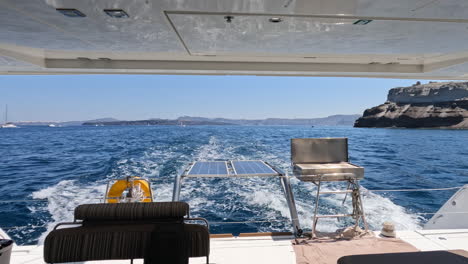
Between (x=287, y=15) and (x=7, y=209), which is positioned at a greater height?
(x=287, y=15)

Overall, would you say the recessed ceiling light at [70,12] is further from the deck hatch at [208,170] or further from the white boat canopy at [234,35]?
the deck hatch at [208,170]

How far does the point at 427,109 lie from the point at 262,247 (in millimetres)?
53447

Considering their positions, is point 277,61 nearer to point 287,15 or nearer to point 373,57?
point 373,57

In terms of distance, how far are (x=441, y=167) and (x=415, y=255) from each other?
13.9 meters

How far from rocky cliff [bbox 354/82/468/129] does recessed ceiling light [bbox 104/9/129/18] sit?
171 feet

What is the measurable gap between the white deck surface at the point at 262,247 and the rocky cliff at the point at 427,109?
4993 cm

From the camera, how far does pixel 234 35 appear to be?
2.58m

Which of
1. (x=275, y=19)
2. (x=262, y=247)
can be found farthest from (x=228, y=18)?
(x=262, y=247)

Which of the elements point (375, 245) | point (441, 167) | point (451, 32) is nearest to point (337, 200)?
point (375, 245)

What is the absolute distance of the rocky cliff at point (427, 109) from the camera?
42.7m

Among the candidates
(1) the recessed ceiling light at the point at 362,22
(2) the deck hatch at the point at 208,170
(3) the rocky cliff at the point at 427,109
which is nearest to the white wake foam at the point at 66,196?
(2) the deck hatch at the point at 208,170

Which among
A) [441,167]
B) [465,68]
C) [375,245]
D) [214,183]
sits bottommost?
[441,167]

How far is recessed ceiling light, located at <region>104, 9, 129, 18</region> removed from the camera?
6.25 ft

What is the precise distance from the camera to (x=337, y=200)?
5785mm
